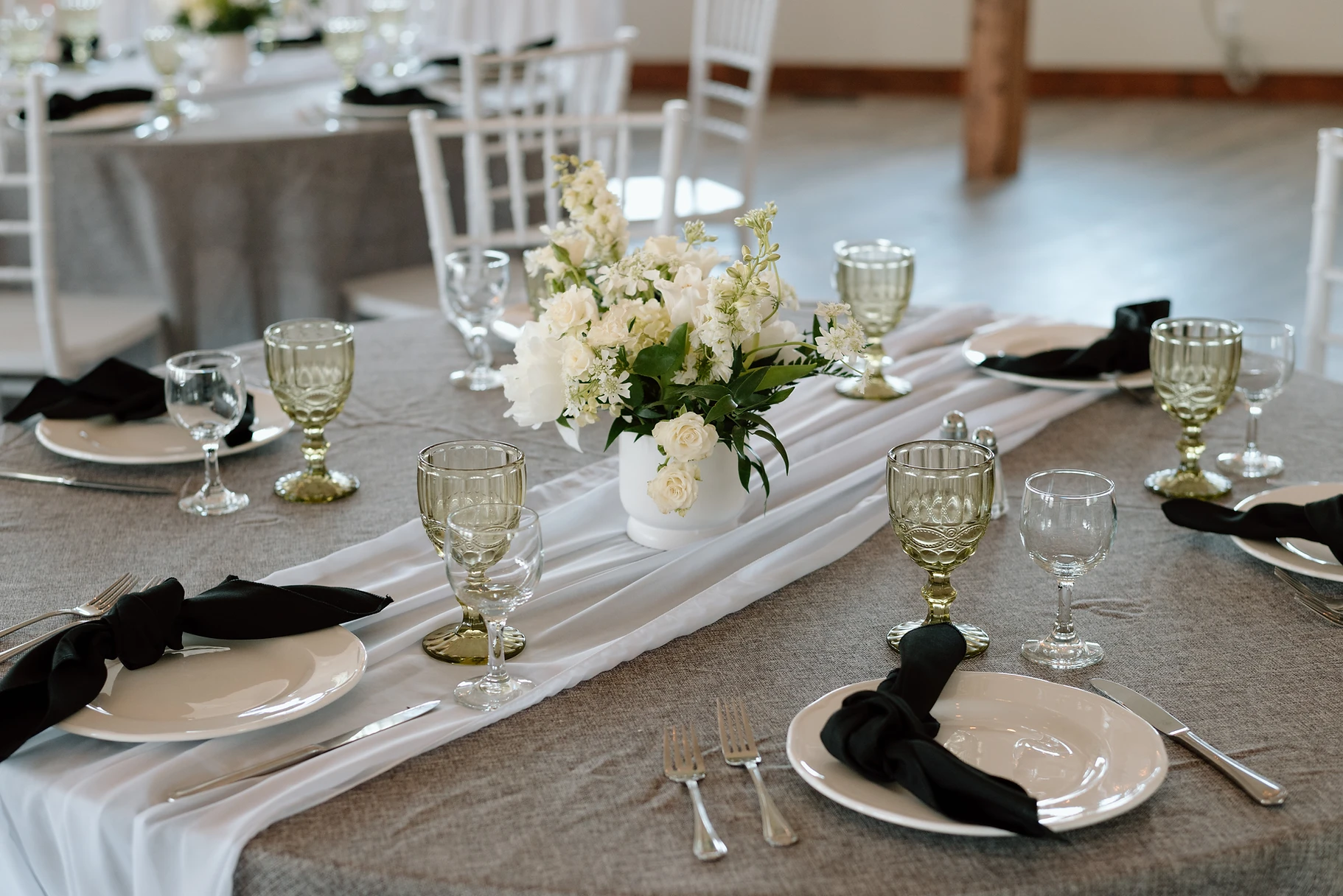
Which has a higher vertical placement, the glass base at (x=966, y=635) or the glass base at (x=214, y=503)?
the glass base at (x=966, y=635)

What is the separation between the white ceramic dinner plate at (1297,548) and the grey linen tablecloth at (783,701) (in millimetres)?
18

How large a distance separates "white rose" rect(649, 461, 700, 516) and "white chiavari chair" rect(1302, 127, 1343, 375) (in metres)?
1.34

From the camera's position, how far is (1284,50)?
816 cm

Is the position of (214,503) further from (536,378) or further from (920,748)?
(920,748)

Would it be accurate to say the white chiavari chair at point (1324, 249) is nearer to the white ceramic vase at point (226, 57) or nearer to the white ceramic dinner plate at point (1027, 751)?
the white ceramic dinner plate at point (1027, 751)

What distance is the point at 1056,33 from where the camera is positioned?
8680mm

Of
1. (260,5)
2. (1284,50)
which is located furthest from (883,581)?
(1284,50)

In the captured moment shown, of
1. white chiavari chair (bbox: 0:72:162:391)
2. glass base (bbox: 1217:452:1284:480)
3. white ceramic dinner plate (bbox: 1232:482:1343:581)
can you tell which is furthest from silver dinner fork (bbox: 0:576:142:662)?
white chiavari chair (bbox: 0:72:162:391)

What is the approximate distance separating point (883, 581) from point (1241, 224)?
5152mm

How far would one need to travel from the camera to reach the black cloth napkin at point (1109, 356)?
1.78 m

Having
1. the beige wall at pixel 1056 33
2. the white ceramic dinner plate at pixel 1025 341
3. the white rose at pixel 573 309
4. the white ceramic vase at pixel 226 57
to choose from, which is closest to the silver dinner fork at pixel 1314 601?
the white ceramic dinner plate at pixel 1025 341

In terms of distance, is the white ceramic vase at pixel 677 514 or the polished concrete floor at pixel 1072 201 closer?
the white ceramic vase at pixel 677 514

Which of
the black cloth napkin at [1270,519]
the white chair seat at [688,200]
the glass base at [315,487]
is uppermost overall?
the black cloth napkin at [1270,519]

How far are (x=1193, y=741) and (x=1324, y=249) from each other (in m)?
1.44
